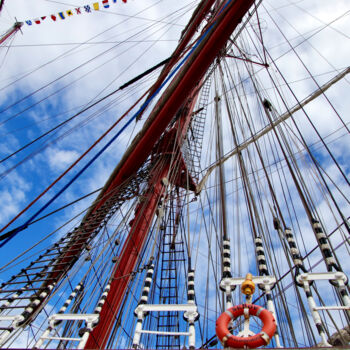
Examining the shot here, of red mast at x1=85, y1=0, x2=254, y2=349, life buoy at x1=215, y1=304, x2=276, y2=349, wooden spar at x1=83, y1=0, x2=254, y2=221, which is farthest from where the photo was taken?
wooden spar at x1=83, y1=0, x2=254, y2=221

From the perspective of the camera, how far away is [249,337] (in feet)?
6.06

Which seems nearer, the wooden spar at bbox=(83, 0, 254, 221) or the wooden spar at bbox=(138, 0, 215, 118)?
the wooden spar at bbox=(83, 0, 254, 221)

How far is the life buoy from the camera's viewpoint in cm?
182

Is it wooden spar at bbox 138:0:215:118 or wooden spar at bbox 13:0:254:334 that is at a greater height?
wooden spar at bbox 138:0:215:118

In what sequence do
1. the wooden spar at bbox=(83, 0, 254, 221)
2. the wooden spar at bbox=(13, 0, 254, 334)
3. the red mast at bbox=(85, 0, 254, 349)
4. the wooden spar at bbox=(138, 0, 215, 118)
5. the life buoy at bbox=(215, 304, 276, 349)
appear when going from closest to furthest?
the life buoy at bbox=(215, 304, 276, 349), the red mast at bbox=(85, 0, 254, 349), the wooden spar at bbox=(13, 0, 254, 334), the wooden spar at bbox=(83, 0, 254, 221), the wooden spar at bbox=(138, 0, 215, 118)

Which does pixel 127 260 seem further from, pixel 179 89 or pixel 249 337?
pixel 249 337

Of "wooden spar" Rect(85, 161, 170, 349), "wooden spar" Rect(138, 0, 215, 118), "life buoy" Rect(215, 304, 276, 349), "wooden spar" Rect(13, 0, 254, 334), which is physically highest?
"wooden spar" Rect(138, 0, 215, 118)

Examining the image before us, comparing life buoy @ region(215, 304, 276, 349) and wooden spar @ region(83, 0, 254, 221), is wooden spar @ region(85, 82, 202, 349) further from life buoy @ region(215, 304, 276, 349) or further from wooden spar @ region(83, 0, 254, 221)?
life buoy @ region(215, 304, 276, 349)

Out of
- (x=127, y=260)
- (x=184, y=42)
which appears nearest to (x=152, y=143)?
(x=127, y=260)

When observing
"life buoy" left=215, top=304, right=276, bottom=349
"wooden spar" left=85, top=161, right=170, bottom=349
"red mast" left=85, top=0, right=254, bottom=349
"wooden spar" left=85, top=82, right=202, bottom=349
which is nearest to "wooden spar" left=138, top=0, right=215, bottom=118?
"wooden spar" left=85, top=82, right=202, bottom=349

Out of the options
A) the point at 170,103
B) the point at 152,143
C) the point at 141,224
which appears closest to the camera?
the point at 141,224

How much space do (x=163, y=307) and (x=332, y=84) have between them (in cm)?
1068

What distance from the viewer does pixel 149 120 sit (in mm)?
7551

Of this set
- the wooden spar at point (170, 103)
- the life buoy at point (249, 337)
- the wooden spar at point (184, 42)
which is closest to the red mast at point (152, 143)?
the wooden spar at point (170, 103)
